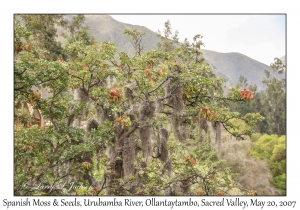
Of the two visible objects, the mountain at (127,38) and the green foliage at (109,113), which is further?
the mountain at (127,38)

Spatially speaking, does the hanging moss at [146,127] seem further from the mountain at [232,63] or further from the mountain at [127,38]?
the mountain at [232,63]

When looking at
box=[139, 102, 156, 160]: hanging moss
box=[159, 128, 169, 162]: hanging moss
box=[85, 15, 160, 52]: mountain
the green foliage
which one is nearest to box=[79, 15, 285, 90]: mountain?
box=[85, 15, 160, 52]: mountain

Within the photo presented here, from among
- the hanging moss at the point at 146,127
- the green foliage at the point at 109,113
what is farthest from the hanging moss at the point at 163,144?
the hanging moss at the point at 146,127

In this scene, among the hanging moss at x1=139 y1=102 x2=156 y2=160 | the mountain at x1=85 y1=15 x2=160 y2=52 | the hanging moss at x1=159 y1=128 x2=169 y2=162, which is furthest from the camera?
the mountain at x1=85 y1=15 x2=160 y2=52

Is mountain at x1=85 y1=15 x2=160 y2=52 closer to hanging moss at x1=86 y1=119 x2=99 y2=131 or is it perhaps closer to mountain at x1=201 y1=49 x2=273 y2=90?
hanging moss at x1=86 y1=119 x2=99 y2=131

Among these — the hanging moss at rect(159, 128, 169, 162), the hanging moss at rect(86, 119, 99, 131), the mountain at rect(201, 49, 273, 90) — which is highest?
the mountain at rect(201, 49, 273, 90)

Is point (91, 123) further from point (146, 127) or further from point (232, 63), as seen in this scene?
point (232, 63)

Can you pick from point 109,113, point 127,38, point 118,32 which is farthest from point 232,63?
point 109,113

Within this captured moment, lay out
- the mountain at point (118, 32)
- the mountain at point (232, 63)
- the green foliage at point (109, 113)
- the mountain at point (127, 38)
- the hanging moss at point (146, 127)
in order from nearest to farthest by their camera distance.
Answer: the green foliage at point (109, 113) → the hanging moss at point (146, 127) → the mountain at point (118, 32) → the mountain at point (127, 38) → the mountain at point (232, 63)

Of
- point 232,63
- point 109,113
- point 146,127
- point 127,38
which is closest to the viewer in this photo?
point 146,127
